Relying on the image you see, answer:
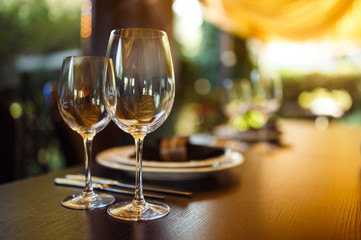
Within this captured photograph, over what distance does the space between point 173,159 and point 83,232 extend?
354 mm

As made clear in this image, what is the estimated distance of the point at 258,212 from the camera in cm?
52

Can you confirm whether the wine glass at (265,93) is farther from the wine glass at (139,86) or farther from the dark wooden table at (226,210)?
the wine glass at (139,86)

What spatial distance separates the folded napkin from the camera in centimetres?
75

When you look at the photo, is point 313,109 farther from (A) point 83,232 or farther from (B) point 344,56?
(A) point 83,232

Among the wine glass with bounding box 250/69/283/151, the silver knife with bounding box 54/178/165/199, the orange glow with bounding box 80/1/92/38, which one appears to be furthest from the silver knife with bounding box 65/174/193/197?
the orange glow with bounding box 80/1/92/38

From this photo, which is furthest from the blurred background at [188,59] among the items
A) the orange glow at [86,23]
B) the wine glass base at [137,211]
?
the wine glass base at [137,211]

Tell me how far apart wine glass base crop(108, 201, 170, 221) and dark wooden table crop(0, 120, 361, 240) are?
12 mm

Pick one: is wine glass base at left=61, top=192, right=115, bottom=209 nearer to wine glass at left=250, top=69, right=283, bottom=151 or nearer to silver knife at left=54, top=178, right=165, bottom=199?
silver knife at left=54, top=178, right=165, bottom=199

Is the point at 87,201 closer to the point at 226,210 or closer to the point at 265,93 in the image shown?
the point at 226,210

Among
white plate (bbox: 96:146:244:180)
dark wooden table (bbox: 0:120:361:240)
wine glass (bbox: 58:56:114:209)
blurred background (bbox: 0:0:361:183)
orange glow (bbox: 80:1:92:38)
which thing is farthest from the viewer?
orange glow (bbox: 80:1:92:38)

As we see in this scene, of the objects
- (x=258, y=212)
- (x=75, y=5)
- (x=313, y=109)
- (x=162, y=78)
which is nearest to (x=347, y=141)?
(x=258, y=212)

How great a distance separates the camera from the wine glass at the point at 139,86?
1.61 ft

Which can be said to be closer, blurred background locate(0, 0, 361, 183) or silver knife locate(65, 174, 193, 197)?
silver knife locate(65, 174, 193, 197)

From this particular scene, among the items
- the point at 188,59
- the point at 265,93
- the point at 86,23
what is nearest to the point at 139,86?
the point at 265,93
